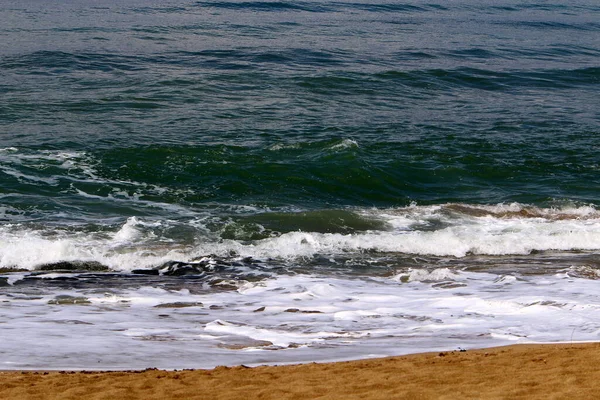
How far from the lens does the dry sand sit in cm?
693

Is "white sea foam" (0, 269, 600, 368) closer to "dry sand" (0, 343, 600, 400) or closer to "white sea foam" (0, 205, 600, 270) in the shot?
"dry sand" (0, 343, 600, 400)

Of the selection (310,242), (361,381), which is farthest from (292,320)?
(310,242)

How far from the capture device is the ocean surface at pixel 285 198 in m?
9.64

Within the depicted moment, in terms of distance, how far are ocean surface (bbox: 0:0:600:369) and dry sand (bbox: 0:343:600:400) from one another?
58cm

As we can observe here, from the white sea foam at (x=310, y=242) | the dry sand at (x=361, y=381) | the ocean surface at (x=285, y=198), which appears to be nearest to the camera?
the dry sand at (x=361, y=381)

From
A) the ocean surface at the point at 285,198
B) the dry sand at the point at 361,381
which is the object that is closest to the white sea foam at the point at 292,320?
the ocean surface at the point at 285,198

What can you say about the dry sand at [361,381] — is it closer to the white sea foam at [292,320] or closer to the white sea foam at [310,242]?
the white sea foam at [292,320]

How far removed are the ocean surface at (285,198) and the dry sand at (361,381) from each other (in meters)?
0.58

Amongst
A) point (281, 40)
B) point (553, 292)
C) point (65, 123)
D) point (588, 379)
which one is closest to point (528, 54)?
point (281, 40)

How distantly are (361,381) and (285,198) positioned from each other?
9.25m

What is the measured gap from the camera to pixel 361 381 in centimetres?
732

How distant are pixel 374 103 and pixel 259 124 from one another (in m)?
4.32

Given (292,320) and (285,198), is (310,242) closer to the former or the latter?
(285,198)

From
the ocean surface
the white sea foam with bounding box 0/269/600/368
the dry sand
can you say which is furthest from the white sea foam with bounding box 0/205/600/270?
the dry sand
